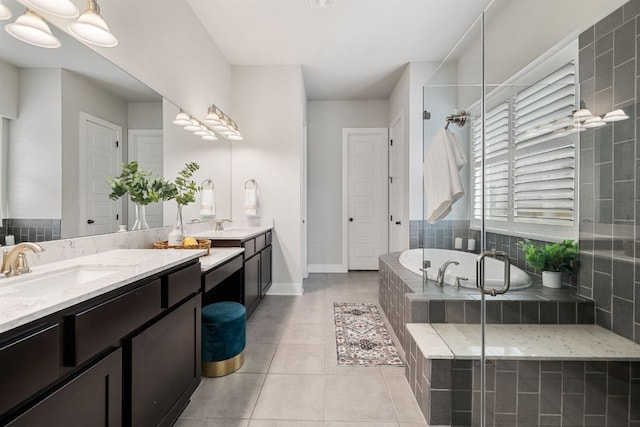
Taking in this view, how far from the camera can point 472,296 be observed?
5.16 feet

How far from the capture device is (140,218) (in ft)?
6.61

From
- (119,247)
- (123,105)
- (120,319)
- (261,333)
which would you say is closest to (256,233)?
(261,333)

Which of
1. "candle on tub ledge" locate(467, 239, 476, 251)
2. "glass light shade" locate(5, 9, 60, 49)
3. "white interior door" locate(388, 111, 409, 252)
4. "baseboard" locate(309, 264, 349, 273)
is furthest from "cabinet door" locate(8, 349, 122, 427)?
"baseboard" locate(309, 264, 349, 273)

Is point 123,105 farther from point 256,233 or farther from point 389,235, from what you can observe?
point 389,235

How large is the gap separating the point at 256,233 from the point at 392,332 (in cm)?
158

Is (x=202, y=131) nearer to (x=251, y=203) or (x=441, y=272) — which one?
(x=251, y=203)

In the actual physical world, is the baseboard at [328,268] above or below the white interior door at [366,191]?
below

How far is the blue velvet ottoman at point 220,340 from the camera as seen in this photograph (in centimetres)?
194

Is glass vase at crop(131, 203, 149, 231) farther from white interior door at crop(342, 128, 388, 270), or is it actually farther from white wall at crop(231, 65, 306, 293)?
white interior door at crop(342, 128, 388, 270)

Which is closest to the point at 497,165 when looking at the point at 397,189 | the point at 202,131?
the point at 202,131

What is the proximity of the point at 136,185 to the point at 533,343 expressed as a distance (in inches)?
88.5

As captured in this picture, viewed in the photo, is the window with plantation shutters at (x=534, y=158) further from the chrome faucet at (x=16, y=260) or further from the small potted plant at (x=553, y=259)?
the chrome faucet at (x=16, y=260)

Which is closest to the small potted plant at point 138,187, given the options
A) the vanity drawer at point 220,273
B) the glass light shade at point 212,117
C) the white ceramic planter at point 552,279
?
the vanity drawer at point 220,273

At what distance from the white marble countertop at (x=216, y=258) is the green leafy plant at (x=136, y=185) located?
0.53 meters
